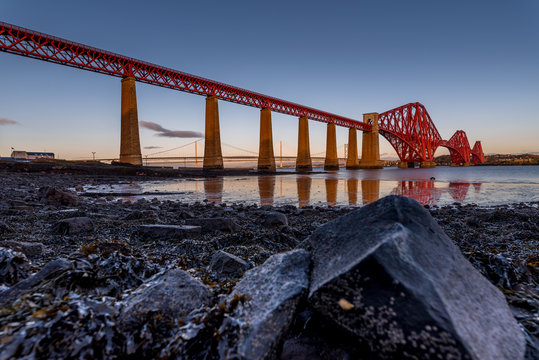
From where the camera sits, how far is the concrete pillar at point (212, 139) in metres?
32.0

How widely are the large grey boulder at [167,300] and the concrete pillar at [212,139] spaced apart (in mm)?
31282

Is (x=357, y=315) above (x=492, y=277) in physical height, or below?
above

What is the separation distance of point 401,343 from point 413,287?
200 mm

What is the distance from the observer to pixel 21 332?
37.4 inches

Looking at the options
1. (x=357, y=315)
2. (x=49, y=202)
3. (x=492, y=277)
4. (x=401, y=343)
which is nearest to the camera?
(x=401, y=343)

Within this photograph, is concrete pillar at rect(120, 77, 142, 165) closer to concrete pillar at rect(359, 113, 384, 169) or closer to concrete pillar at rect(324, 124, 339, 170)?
concrete pillar at rect(324, 124, 339, 170)

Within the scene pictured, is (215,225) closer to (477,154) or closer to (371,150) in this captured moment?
(371,150)

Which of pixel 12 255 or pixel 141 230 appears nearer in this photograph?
pixel 12 255

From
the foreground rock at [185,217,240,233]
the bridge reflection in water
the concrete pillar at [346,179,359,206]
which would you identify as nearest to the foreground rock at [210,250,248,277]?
the foreground rock at [185,217,240,233]

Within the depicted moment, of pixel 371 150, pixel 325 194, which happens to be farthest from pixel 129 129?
pixel 371 150

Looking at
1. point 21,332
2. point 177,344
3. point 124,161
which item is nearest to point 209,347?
point 177,344

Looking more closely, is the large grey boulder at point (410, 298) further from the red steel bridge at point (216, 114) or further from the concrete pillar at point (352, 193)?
the red steel bridge at point (216, 114)

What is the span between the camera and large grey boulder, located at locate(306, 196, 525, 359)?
855 millimetres

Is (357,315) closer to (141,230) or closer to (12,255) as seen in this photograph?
(12,255)
